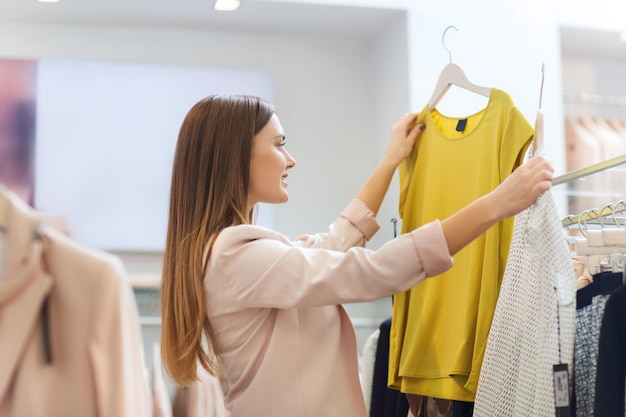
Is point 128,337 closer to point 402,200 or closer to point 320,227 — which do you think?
point 402,200

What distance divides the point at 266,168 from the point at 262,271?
30cm

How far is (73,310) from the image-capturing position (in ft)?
4.12

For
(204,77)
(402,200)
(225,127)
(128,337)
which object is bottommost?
(128,337)

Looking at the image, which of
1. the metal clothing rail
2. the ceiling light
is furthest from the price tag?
the ceiling light

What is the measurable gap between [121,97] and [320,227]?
1.01 m

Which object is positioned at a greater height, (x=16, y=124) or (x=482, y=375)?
(x=16, y=124)

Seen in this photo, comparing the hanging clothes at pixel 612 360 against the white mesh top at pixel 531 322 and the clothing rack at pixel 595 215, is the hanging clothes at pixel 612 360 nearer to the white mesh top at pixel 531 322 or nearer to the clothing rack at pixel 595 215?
the white mesh top at pixel 531 322

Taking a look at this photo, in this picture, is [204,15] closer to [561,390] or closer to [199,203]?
[199,203]

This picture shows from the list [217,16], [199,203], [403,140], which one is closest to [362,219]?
[403,140]

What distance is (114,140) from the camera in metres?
3.61

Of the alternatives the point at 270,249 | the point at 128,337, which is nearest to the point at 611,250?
the point at 270,249

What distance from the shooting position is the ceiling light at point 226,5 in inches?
136

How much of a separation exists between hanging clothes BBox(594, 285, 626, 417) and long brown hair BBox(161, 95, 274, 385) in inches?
29.4

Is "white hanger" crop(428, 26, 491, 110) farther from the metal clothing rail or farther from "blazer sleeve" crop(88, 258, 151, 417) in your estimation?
"blazer sleeve" crop(88, 258, 151, 417)
